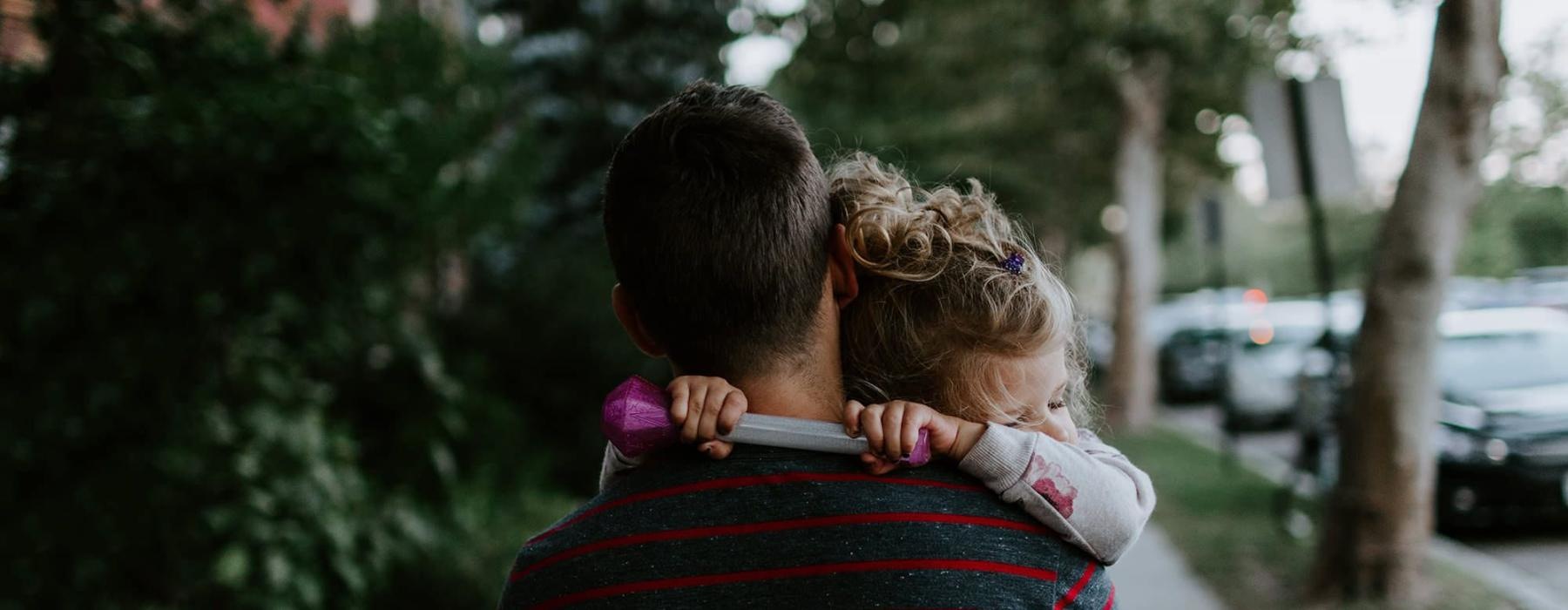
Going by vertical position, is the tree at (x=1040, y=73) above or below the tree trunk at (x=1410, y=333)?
above

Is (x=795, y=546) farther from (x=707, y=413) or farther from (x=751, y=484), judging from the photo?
(x=707, y=413)

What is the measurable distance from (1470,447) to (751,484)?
8.71 m

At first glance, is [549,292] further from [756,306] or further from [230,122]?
[756,306]

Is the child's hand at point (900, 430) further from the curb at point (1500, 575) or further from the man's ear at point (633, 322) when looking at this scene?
the curb at point (1500, 575)

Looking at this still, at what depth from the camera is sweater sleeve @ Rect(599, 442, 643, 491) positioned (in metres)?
1.54

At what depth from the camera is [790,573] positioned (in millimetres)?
1324

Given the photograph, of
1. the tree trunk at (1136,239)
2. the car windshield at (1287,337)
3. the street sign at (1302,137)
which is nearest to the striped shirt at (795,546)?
the street sign at (1302,137)

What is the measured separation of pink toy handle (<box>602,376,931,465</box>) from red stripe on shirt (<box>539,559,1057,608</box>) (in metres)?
0.14

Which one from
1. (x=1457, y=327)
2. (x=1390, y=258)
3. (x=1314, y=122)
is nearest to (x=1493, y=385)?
(x=1457, y=327)

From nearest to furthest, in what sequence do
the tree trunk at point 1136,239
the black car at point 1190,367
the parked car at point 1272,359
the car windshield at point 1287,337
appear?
the parked car at point 1272,359 < the tree trunk at point 1136,239 < the car windshield at point 1287,337 < the black car at point 1190,367

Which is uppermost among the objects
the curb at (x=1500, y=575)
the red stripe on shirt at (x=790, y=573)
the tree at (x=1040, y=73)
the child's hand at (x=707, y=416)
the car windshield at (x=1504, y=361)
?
the tree at (x=1040, y=73)

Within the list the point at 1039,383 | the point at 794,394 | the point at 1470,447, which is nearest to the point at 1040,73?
the point at 1470,447

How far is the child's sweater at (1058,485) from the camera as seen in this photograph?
1.41m

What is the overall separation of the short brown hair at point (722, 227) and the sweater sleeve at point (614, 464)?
0.59 ft
